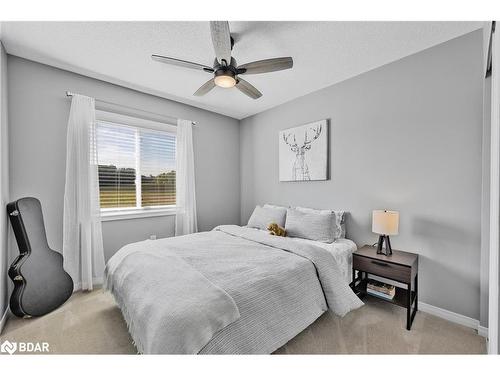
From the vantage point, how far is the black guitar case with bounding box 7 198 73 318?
197 centimetres

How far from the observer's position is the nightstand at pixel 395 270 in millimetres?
1854

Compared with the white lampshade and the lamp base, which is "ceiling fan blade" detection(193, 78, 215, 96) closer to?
the white lampshade

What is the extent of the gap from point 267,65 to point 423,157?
172cm

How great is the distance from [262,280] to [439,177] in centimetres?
189

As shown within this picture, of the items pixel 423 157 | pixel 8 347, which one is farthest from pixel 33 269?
pixel 423 157

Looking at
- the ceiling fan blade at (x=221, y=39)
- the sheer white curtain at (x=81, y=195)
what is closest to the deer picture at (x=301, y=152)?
the ceiling fan blade at (x=221, y=39)

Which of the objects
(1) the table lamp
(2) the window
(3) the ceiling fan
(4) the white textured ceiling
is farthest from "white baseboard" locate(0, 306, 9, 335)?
(1) the table lamp

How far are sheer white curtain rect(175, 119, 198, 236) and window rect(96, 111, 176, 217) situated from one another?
16 centimetres

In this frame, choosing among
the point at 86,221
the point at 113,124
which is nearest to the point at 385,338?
the point at 86,221

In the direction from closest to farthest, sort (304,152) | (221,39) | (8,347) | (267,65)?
(221,39) < (8,347) < (267,65) < (304,152)

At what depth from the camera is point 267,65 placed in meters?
1.81

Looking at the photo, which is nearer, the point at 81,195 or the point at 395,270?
the point at 395,270

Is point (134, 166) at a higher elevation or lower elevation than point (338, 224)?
higher

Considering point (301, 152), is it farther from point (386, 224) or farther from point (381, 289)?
point (381, 289)
